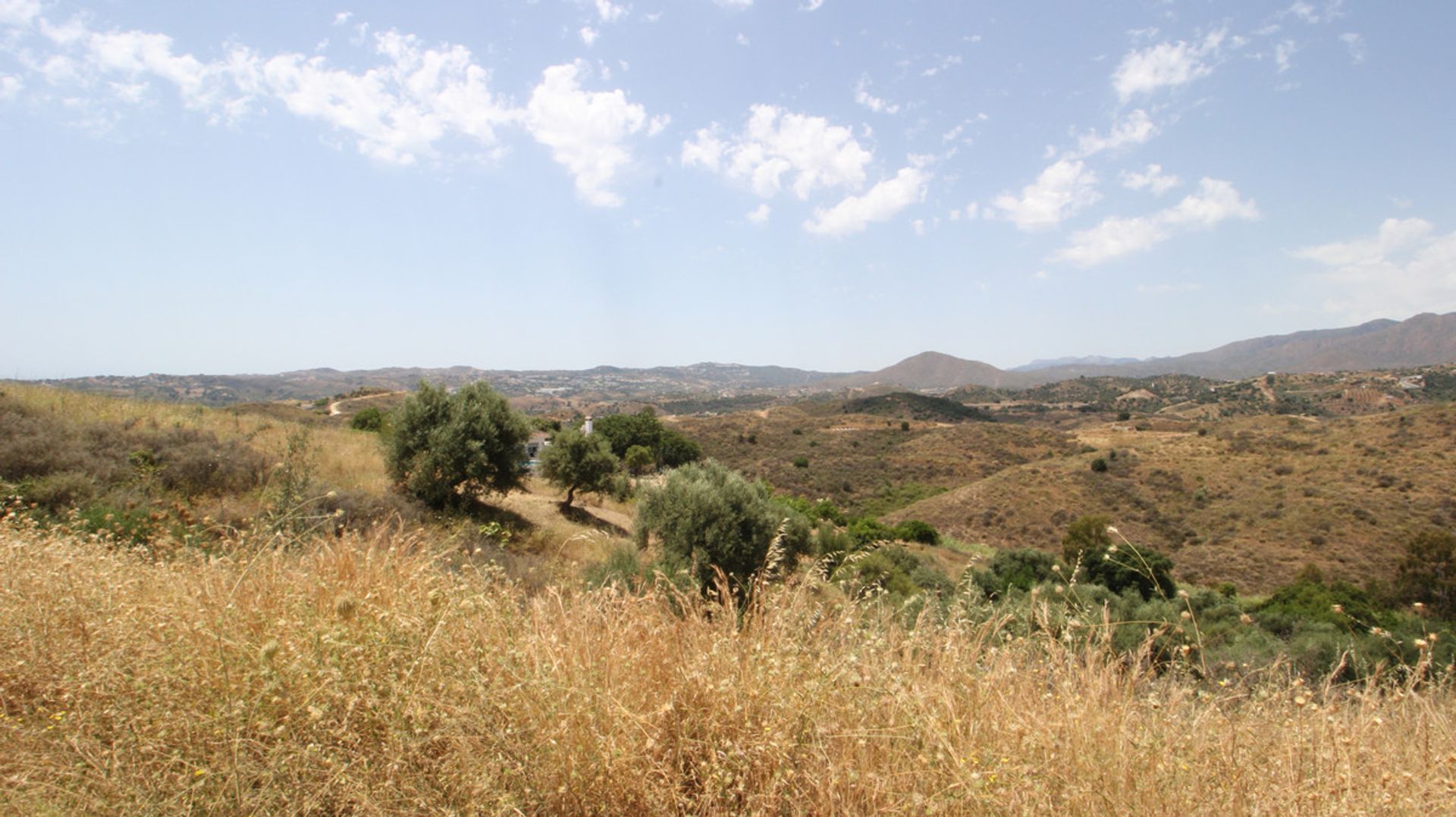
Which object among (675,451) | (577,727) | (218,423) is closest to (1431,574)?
(577,727)

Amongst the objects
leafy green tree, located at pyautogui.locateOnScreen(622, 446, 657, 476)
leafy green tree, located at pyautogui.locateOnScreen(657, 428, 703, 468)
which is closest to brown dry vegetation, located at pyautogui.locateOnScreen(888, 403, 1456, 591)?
leafy green tree, located at pyautogui.locateOnScreen(657, 428, 703, 468)

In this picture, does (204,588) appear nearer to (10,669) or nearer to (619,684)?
(10,669)

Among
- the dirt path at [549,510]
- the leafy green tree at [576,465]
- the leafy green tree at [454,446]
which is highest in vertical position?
the leafy green tree at [454,446]

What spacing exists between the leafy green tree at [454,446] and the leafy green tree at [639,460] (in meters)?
22.8

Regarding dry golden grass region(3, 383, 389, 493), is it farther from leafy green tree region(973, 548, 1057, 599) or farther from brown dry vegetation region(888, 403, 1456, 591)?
brown dry vegetation region(888, 403, 1456, 591)

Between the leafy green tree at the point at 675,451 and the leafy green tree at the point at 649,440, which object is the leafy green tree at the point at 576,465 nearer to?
the leafy green tree at the point at 649,440

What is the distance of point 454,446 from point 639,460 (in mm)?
25086

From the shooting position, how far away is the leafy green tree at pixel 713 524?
10.1 meters

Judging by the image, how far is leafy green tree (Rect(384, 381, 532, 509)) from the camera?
12484 mm

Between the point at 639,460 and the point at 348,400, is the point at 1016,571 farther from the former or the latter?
the point at 348,400

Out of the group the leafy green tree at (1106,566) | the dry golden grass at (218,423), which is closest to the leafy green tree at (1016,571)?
the leafy green tree at (1106,566)

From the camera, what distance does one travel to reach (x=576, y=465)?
17.5 m

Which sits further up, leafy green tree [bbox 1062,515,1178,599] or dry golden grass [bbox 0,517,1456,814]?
dry golden grass [bbox 0,517,1456,814]

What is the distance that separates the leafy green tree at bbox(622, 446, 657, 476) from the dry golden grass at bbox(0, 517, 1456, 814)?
113ft
